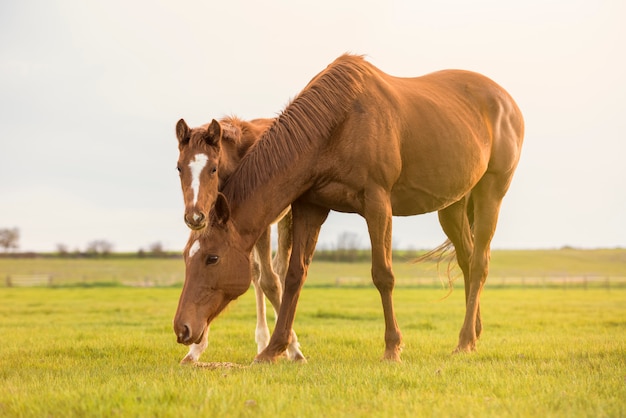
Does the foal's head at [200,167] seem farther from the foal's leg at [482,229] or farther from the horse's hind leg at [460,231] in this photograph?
the horse's hind leg at [460,231]

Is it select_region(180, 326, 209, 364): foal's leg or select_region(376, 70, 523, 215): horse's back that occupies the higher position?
select_region(376, 70, 523, 215): horse's back

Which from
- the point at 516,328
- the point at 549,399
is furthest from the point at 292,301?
the point at 516,328

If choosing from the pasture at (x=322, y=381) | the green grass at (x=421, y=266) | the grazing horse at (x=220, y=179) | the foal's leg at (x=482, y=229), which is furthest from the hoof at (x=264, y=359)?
the green grass at (x=421, y=266)

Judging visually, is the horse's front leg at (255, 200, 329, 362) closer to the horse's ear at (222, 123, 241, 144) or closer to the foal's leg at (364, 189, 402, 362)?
the foal's leg at (364, 189, 402, 362)

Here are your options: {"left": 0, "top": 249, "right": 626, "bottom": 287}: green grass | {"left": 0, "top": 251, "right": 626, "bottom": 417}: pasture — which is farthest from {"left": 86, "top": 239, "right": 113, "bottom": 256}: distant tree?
{"left": 0, "top": 251, "right": 626, "bottom": 417}: pasture

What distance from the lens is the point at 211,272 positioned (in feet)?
19.6

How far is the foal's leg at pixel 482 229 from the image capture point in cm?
808

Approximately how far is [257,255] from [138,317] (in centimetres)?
1030

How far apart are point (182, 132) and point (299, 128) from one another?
1.16m

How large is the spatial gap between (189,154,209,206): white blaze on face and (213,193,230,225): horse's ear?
0.34 metres

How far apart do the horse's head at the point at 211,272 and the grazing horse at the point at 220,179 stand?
0.45 ft

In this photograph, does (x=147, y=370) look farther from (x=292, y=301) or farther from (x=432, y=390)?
(x=432, y=390)

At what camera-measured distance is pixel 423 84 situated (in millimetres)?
8070

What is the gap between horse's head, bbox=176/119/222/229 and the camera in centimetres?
543
